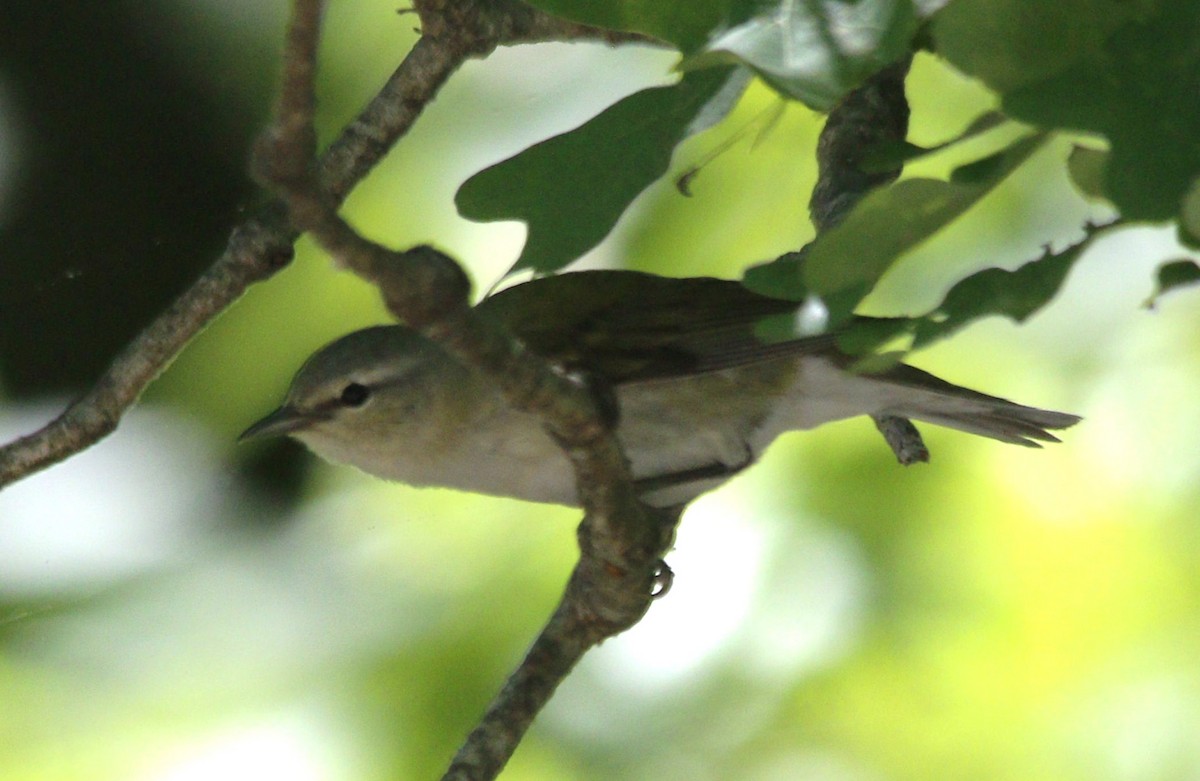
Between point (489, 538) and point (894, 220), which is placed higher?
point (489, 538)

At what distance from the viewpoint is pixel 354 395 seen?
94.0 inches

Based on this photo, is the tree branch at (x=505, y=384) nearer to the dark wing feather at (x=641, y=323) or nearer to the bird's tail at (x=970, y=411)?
the dark wing feather at (x=641, y=323)

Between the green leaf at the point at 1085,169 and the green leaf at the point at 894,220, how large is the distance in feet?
0.55

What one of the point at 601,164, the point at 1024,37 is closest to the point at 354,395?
the point at 601,164

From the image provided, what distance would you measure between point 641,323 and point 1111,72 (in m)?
1.58

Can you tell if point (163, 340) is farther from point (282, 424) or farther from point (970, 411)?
point (970, 411)

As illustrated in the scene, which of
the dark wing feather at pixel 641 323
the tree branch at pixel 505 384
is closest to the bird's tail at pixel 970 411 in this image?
the dark wing feather at pixel 641 323

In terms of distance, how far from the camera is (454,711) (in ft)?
8.75


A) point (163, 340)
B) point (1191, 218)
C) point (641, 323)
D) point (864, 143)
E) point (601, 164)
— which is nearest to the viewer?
point (1191, 218)

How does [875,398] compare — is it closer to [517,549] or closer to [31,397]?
[517,549]

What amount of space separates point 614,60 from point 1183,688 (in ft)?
6.05

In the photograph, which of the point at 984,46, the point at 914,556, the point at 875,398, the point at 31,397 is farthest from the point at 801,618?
the point at 984,46

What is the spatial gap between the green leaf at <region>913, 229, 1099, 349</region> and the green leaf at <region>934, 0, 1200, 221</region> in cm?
9

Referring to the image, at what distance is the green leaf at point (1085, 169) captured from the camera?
1.06m
